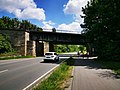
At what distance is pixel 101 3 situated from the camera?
33438mm

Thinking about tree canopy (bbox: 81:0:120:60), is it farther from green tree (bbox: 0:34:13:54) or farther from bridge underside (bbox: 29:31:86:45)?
bridge underside (bbox: 29:31:86:45)

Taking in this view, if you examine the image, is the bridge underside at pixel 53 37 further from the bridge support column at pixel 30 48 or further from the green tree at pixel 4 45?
the green tree at pixel 4 45

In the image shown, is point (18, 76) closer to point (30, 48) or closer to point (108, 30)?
point (108, 30)

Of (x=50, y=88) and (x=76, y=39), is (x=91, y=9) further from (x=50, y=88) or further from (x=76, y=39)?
(x=50, y=88)

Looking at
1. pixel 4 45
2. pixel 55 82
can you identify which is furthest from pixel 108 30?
pixel 4 45

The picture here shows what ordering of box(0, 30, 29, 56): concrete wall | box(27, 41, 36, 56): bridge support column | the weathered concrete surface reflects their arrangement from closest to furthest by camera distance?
the weathered concrete surface → box(0, 30, 29, 56): concrete wall → box(27, 41, 36, 56): bridge support column

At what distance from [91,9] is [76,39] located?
26637 millimetres

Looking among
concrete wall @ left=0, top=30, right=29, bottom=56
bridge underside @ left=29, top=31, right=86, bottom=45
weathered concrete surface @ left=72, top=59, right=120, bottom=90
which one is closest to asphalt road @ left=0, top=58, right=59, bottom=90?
weathered concrete surface @ left=72, top=59, right=120, bottom=90

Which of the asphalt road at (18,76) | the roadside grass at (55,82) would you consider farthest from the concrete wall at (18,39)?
the roadside grass at (55,82)

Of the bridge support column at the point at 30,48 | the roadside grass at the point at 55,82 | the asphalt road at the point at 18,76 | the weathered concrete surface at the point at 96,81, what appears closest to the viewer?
the roadside grass at the point at 55,82

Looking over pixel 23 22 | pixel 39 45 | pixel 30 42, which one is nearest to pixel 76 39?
pixel 39 45

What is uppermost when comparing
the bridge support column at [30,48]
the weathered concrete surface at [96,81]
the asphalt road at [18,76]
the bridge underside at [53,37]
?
the bridge underside at [53,37]

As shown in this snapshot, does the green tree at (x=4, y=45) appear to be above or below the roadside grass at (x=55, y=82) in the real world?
above

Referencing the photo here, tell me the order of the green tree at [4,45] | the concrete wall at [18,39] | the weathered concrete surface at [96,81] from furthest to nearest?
the concrete wall at [18,39] < the green tree at [4,45] < the weathered concrete surface at [96,81]
